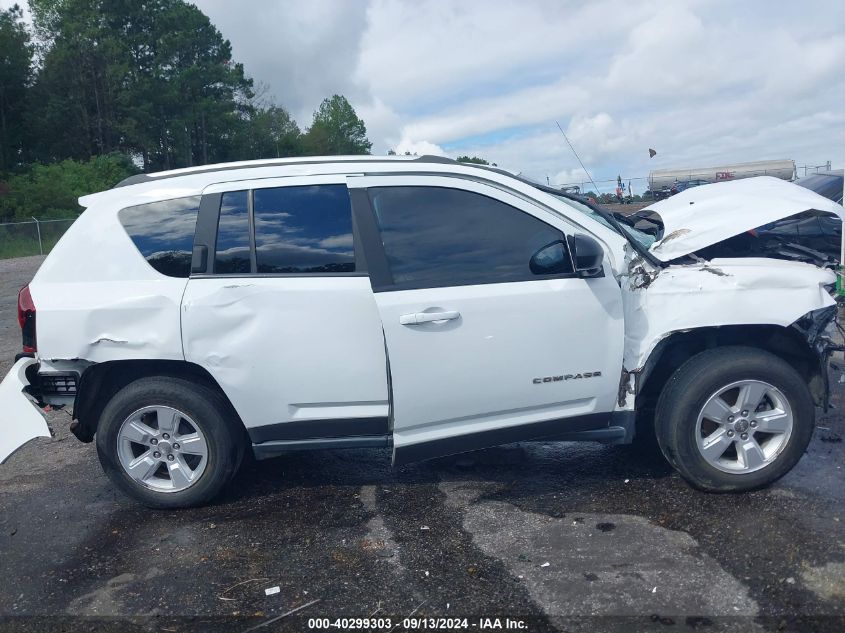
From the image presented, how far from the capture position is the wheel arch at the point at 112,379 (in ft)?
15.0

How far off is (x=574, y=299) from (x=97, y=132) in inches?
2314

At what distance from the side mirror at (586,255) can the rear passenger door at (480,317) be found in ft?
0.19

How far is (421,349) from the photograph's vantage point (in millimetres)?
4230

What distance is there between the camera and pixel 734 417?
4410 mm

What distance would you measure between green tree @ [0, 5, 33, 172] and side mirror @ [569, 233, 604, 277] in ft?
187

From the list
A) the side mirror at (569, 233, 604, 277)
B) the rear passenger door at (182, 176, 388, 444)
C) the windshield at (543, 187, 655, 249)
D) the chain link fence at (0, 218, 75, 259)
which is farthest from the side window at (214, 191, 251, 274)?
the chain link fence at (0, 218, 75, 259)

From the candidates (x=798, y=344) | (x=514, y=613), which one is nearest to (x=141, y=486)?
(x=514, y=613)

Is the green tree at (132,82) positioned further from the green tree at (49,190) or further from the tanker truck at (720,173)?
the tanker truck at (720,173)

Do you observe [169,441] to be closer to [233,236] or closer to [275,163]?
[233,236]

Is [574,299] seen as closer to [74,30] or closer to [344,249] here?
[344,249]

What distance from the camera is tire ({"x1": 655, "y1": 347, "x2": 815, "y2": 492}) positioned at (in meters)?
4.35

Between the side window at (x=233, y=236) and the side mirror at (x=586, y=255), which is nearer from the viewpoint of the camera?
the side mirror at (x=586, y=255)

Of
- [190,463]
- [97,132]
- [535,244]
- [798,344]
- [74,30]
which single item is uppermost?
[74,30]

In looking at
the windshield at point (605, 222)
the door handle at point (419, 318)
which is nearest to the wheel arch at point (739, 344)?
the windshield at point (605, 222)
